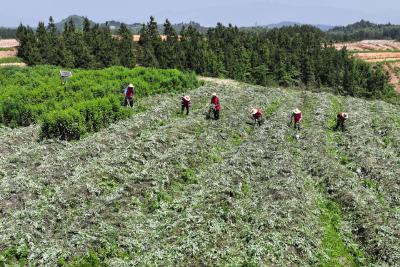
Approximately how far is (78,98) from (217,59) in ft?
190

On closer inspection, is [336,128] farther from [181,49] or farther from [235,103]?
A: [181,49]

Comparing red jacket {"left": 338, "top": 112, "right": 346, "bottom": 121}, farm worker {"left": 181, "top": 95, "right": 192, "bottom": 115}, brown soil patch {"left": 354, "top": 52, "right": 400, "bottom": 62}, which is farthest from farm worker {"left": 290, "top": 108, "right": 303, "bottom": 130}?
brown soil patch {"left": 354, "top": 52, "right": 400, "bottom": 62}

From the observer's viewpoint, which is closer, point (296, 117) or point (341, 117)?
point (296, 117)

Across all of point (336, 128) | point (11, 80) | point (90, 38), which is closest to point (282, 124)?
point (336, 128)

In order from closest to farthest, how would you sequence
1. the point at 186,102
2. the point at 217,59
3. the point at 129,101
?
the point at 186,102 < the point at 129,101 < the point at 217,59

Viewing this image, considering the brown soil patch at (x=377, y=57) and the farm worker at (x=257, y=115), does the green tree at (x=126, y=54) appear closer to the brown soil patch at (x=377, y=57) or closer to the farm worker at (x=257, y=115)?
the farm worker at (x=257, y=115)

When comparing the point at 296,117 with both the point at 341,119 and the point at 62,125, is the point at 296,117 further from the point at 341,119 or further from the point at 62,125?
the point at 62,125

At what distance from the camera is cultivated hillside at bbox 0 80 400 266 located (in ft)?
56.9

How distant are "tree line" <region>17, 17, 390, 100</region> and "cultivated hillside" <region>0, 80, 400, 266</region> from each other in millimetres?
58192

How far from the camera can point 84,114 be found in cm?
3434

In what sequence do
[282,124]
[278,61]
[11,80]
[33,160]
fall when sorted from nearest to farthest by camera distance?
[33,160] → [282,124] → [11,80] → [278,61]

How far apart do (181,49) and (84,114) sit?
66914mm

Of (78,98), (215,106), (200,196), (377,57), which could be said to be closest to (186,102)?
(215,106)

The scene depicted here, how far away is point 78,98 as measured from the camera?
40531 millimetres
